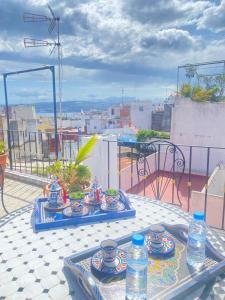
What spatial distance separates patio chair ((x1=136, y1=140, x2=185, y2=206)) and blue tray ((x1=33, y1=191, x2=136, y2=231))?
1039 mm

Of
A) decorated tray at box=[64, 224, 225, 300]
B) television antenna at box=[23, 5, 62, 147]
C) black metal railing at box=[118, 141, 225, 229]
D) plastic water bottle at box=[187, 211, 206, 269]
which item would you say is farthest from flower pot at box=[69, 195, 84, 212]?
television antenna at box=[23, 5, 62, 147]

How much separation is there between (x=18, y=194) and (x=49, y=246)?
2.84 meters

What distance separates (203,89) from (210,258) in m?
8.60

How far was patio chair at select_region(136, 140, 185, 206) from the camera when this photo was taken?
3.12 m

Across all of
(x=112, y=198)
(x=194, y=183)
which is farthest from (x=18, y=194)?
(x=194, y=183)

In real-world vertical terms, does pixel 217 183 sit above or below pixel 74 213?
below

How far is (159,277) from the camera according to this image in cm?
102

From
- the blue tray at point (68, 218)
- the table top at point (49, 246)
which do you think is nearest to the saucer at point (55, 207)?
the blue tray at point (68, 218)

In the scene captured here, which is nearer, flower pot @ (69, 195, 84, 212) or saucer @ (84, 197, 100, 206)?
flower pot @ (69, 195, 84, 212)

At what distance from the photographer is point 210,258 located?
115 centimetres

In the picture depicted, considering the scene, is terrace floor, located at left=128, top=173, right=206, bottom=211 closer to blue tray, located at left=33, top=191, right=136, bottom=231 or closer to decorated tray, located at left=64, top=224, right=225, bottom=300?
blue tray, located at left=33, top=191, right=136, bottom=231

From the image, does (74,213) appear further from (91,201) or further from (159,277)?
(159,277)

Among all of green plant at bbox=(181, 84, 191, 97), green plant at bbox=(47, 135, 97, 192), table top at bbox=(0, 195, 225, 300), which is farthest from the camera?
green plant at bbox=(181, 84, 191, 97)

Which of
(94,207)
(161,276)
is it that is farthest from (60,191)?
(161,276)
